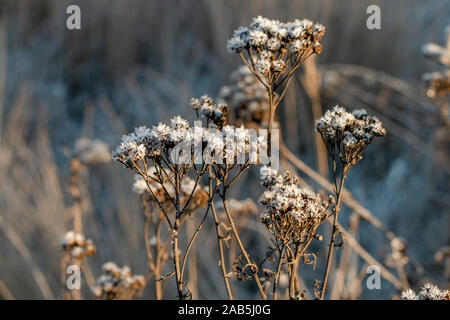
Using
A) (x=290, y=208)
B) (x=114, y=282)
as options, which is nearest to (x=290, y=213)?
(x=290, y=208)

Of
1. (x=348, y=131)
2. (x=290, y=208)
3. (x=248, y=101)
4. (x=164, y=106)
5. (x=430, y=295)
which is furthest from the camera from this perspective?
(x=164, y=106)

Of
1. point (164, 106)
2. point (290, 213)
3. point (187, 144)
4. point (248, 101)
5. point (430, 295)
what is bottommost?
point (430, 295)

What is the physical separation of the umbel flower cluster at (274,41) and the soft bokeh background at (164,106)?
1.16 meters

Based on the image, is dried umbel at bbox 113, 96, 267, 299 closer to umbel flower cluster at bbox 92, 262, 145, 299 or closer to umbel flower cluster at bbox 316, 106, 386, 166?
umbel flower cluster at bbox 316, 106, 386, 166

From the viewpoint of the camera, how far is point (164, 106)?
4004 mm

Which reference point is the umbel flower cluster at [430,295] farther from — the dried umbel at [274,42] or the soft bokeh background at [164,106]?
the soft bokeh background at [164,106]

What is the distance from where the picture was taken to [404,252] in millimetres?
1860

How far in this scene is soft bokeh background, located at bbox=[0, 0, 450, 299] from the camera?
2713mm

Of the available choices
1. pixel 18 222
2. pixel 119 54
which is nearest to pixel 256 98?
pixel 18 222

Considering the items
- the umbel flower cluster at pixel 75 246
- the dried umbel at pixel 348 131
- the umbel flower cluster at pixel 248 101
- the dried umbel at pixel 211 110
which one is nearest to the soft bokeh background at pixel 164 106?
the umbel flower cluster at pixel 75 246

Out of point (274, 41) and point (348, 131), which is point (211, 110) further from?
point (348, 131)

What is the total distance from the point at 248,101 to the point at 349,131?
3.10ft

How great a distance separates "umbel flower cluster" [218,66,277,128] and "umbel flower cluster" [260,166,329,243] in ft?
3.06

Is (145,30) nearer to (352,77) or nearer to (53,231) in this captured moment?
(352,77)
